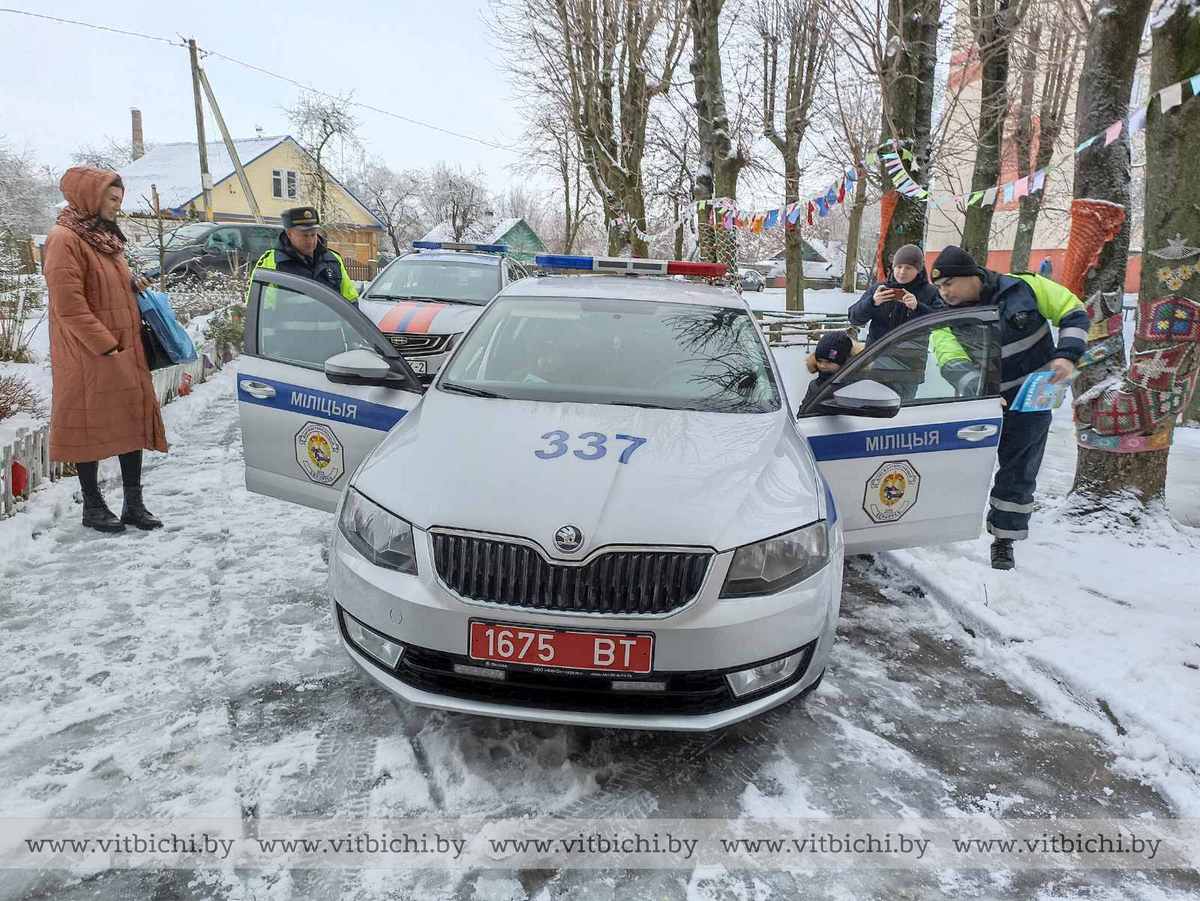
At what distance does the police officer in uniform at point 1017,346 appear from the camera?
4004mm

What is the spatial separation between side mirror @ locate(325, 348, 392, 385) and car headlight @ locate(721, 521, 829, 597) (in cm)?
187

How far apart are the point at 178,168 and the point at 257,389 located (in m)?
45.8

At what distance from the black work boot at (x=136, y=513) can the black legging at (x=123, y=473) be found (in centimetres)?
4

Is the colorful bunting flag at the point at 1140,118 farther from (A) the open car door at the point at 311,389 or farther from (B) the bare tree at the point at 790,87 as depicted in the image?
(B) the bare tree at the point at 790,87

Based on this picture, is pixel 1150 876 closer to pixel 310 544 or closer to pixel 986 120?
pixel 310 544

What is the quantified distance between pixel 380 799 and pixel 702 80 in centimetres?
1315

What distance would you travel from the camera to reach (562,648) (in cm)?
226

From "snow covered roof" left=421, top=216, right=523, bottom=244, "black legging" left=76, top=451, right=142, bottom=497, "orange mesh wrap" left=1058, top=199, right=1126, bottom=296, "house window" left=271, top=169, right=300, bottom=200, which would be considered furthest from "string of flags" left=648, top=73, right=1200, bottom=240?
"house window" left=271, top=169, right=300, bottom=200

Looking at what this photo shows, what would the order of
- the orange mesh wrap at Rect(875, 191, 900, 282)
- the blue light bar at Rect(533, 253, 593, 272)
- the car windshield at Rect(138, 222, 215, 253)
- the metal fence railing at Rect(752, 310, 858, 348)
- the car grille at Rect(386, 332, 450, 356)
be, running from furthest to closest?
the car windshield at Rect(138, 222, 215, 253) < the metal fence railing at Rect(752, 310, 858, 348) < the orange mesh wrap at Rect(875, 191, 900, 282) < the car grille at Rect(386, 332, 450, 356) < the blue light bar at Rect(533, 253, 593, 272)

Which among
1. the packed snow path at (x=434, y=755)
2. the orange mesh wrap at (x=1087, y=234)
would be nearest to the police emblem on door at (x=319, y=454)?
the packed snow path at (x=434, y=755)

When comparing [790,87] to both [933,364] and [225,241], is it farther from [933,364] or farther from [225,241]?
[933,364]

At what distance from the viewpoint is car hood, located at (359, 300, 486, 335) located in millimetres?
7410

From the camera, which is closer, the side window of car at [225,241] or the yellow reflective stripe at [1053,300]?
the yellow reflective stripe at [1053,300]

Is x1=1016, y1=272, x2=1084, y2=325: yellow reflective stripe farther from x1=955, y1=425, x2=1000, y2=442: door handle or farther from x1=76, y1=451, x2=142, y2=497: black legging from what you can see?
x1=76, y1=451, x2=142, y2=497: black legging
